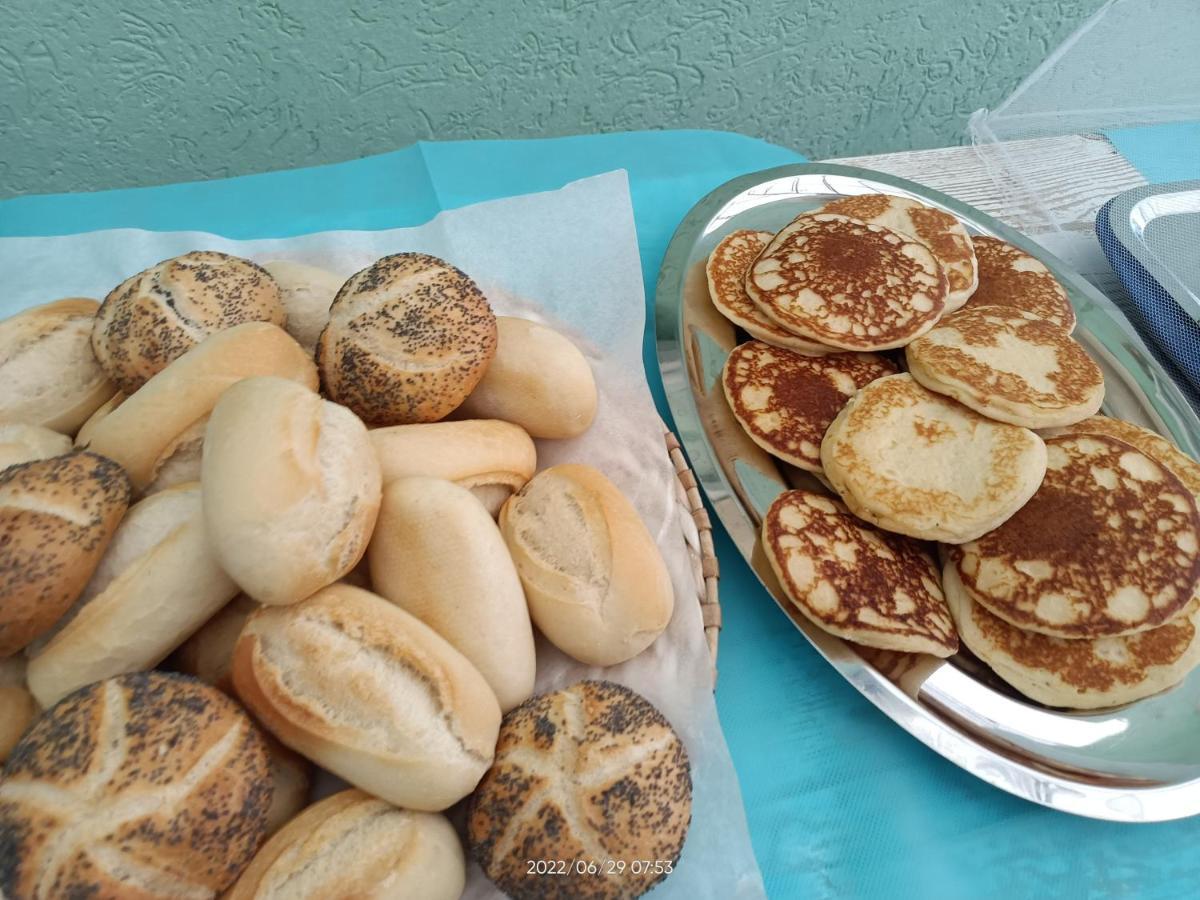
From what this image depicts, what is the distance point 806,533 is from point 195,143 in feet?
5.78

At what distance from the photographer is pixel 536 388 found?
3.28 feet

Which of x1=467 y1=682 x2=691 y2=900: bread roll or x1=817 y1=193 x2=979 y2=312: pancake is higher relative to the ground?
x1=817 y1=193 x2=979 y2=312: pancake

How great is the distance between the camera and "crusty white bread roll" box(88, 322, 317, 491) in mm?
822

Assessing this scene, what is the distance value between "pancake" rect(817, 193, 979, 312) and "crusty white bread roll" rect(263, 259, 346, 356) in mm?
910

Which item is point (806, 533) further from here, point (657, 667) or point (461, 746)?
point (461, 746)

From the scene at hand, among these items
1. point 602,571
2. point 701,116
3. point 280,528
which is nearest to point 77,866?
point 280,528

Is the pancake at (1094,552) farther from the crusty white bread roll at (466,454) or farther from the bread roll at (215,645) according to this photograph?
the bread roll at (215,645)

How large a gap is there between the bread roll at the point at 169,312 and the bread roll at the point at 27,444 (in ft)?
0.32

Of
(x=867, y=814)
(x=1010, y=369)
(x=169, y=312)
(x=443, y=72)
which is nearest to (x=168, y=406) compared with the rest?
(x=169, y=312)

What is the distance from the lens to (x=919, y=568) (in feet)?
3.48

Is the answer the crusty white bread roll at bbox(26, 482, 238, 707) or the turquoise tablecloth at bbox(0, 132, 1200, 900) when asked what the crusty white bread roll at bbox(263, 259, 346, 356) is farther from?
the turquoise tablecloth at bbox(0, 132, 1200, 900)

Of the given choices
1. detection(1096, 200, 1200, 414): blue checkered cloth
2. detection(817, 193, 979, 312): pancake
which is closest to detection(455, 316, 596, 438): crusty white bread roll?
detection(817, 193, 979, 312): pancake

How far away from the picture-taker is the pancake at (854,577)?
946 millimetres

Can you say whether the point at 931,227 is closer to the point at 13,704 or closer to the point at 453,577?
the point at 453,577
